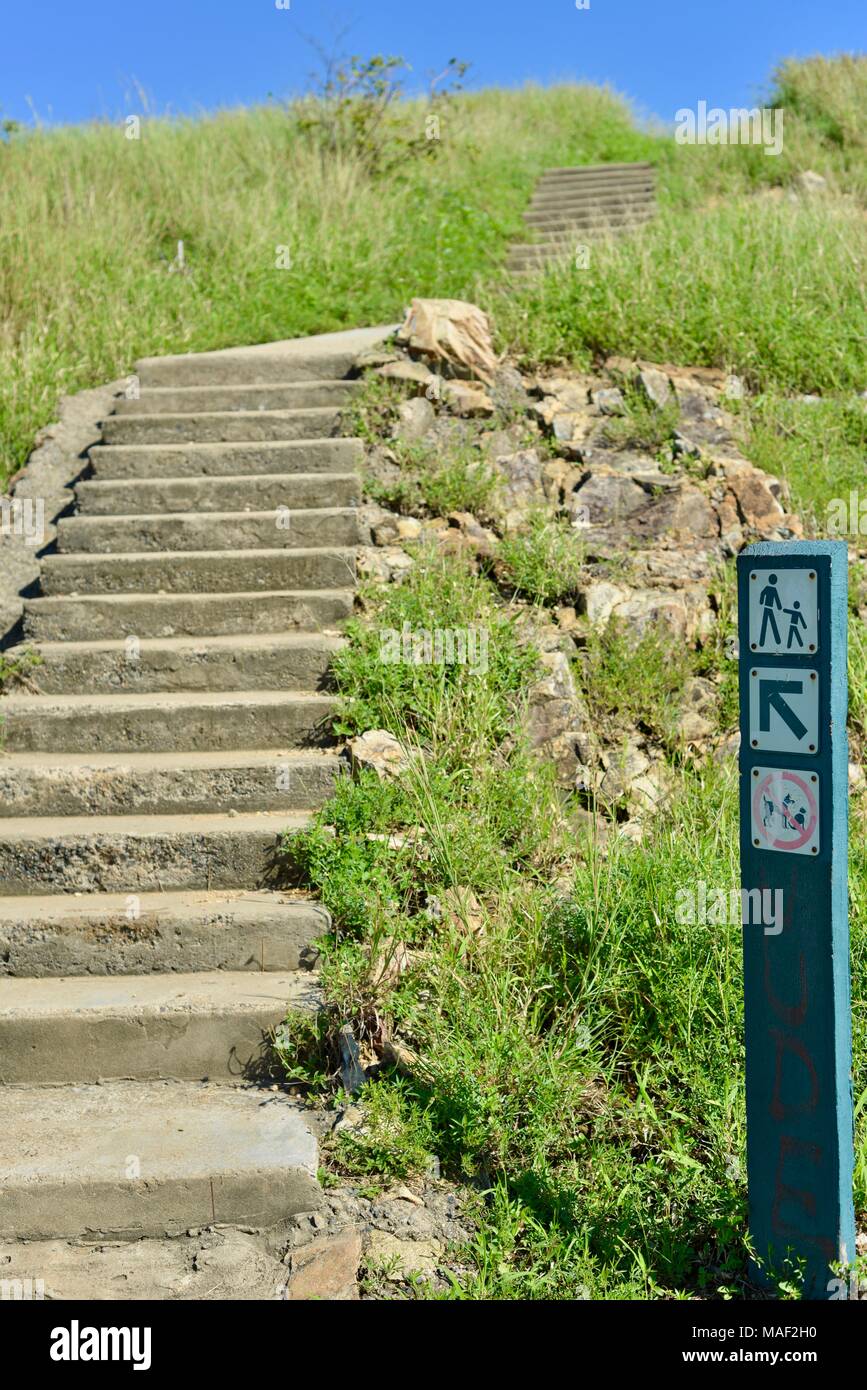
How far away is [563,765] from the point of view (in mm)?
5051

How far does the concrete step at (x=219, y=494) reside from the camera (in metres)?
6.34

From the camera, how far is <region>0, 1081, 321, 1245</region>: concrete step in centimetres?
325

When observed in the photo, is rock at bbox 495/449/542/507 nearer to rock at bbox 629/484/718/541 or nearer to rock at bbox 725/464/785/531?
rock at bbox 629/484/718/541

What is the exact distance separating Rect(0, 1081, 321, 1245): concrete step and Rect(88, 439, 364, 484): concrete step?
401 cm

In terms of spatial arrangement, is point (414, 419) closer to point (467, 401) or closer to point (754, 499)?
point (467, 401)

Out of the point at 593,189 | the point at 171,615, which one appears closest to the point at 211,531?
the point at 171,615

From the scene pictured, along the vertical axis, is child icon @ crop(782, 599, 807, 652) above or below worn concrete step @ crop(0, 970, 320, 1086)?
above

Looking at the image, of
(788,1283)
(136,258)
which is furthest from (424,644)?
(136,258)

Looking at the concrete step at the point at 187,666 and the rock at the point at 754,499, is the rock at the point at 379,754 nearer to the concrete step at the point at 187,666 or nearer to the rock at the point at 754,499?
the concrete step at the point at 187,666

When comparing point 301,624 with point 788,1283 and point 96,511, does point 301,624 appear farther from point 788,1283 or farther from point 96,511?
point 788,1283

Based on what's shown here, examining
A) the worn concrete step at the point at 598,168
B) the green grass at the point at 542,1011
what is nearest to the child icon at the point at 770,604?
the green grass at the point at 542,1011

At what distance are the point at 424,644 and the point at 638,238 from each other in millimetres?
5101

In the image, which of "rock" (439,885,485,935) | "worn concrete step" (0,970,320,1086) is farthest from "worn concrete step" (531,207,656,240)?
"worn concrete step" (0,970,320,1086)

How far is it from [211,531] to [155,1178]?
12.0ft
